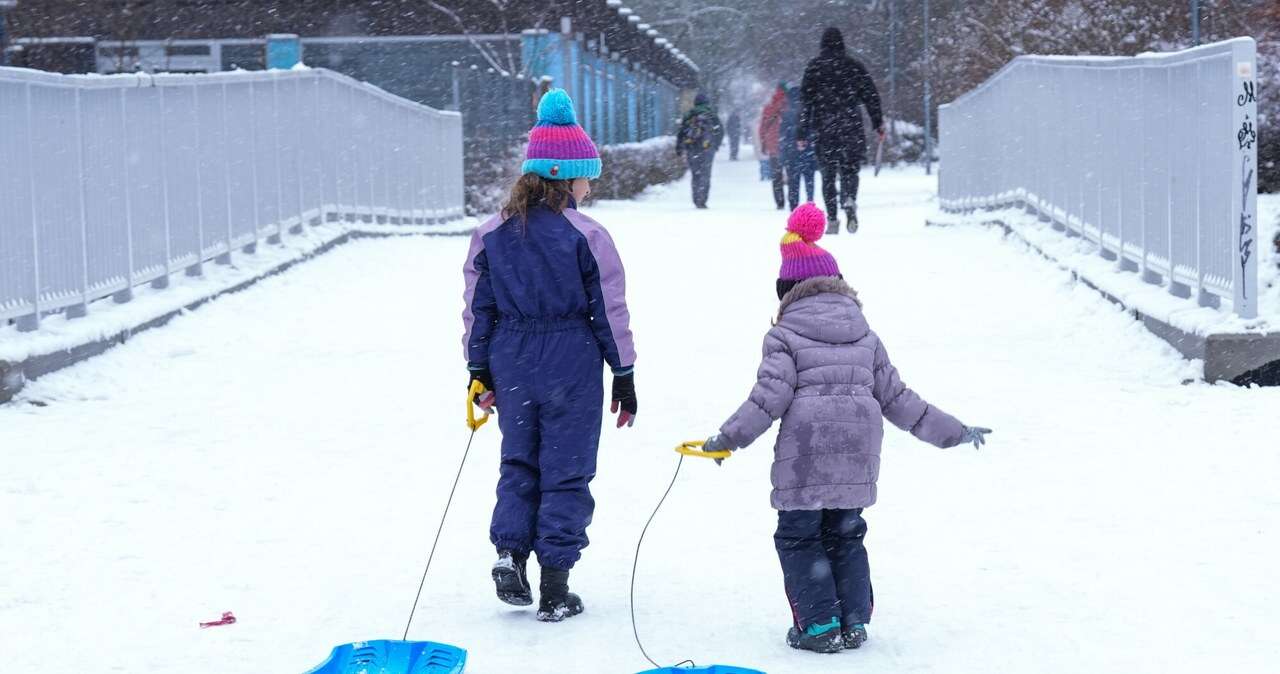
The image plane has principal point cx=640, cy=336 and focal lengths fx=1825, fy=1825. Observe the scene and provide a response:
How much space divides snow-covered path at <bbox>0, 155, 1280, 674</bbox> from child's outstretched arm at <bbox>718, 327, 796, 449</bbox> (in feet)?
1.91

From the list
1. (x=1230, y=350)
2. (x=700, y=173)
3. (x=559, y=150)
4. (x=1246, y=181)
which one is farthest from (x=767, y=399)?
(x=700, y=173)

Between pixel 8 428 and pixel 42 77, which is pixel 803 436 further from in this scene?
pixel 42 77

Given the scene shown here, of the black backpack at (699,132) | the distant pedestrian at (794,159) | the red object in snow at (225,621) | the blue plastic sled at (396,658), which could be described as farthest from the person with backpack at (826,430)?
the black backpack at (699,132)

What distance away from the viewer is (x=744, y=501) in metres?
6.48

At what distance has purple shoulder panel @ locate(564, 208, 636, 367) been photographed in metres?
4.91

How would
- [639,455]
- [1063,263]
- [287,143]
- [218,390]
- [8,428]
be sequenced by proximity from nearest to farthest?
[639,455] < [8,428] < [218,390] < [1063,263] < [287,143]

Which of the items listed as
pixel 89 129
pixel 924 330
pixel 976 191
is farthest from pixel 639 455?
pixel 976 191

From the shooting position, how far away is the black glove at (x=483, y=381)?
16.5 ft

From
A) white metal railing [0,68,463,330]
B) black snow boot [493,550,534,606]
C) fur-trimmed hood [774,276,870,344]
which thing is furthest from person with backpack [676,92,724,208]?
fur-trimmed hood [774,276,870,344]

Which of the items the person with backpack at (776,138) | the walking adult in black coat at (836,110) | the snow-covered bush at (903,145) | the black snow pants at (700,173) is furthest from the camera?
the snow-covered bush at (903,145)

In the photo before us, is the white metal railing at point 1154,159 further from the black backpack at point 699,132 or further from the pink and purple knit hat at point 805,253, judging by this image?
the black backpack at point 699,132

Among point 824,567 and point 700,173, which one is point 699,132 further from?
point 824,567

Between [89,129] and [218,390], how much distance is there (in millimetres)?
2067

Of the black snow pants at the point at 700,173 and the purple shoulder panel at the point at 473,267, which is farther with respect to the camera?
the black snow pants at the point at 700,173
